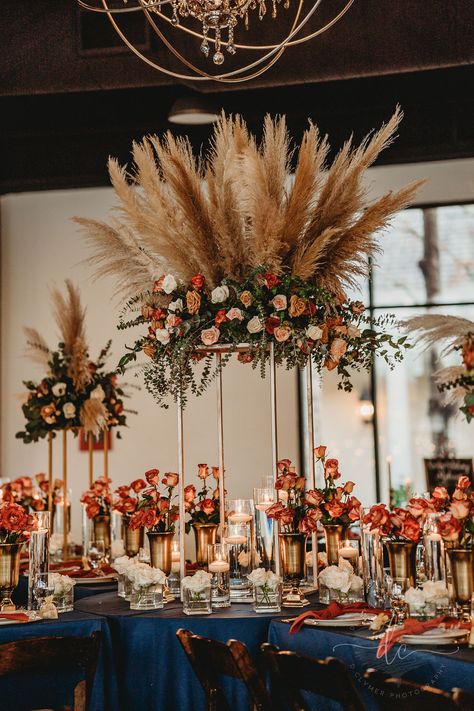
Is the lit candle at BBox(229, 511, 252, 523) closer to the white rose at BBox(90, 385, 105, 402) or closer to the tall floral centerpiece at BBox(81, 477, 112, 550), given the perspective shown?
the tall floral centerpiece at BBox(81, 477, 112, 550)

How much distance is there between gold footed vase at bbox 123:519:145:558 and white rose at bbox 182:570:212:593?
1.28 m

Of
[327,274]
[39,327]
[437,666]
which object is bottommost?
[437,666]

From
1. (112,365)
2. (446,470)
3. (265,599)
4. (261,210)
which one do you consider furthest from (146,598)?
(112,365)

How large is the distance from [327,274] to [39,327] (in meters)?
5.24

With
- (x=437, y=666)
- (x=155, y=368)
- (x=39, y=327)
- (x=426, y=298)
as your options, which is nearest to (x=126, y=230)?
(x=155, y=368)

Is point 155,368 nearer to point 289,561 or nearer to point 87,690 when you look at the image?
point 289,561

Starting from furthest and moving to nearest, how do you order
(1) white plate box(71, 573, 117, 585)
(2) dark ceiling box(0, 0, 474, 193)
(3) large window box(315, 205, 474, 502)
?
(3) large window box(315, 205, 474, 502)
(2) dark ceiling box(0, 0, 474, 193)
(1) white plate box(71, 573, 117, 585)

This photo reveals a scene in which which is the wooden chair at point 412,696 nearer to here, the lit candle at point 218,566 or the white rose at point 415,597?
the white rose at point 415,597

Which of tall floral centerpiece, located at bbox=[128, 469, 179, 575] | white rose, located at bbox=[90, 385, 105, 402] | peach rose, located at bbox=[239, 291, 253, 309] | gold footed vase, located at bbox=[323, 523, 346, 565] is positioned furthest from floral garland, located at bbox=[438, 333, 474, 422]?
white rose, located at bbox=[90, 385, 105, 402]

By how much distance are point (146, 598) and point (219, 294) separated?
1338 millimetres

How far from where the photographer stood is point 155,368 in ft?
14.6

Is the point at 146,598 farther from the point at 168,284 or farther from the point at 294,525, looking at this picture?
the point at 168,284

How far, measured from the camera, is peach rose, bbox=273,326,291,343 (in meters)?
4.23

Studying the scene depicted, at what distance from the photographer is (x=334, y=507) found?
412 cm
